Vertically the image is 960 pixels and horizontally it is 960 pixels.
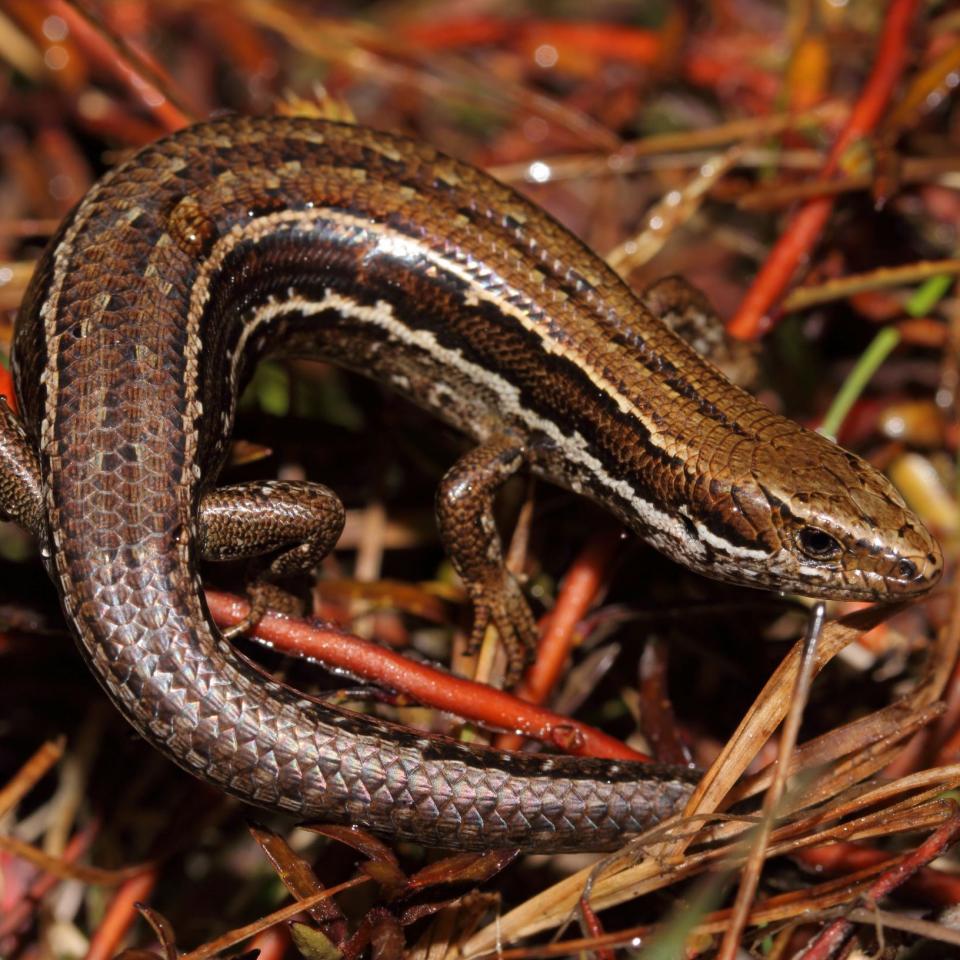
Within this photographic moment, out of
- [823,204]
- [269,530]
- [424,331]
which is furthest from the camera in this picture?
[823,204]

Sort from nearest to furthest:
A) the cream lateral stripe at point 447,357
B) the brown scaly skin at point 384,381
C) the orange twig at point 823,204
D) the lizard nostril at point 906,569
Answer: the brown scaly skin at point 384,381, the lizard nostril at point 906,569, the cream lateral stripe at point 447,357, the orange twig at point 823,204

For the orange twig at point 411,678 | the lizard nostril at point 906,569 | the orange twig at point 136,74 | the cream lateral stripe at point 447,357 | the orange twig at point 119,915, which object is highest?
the orange twig at point 136,74

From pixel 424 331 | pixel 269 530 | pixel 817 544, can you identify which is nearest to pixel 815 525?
pixel 817 544

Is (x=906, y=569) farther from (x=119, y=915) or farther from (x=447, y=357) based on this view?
(x=119, y=915)

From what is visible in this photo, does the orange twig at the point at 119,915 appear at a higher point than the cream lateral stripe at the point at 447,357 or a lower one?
lower

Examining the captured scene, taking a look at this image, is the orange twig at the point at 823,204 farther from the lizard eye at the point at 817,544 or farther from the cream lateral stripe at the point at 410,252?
the lizard eye at the point at 817,544

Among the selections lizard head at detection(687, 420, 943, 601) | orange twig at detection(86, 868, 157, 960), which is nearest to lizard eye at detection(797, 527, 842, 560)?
lizard head at detection(687, 420, 943, 601)

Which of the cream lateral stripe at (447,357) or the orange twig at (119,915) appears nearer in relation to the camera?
the orange twig at (119,915)

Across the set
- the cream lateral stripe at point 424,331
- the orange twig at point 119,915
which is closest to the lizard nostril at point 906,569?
the cream lateral stripe at point 424,331
